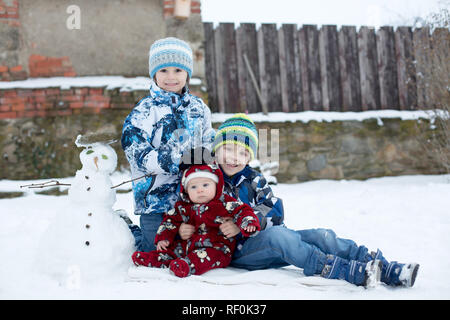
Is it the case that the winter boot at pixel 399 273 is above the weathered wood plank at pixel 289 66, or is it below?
below

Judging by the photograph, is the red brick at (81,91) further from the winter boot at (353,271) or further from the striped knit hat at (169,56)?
the winter boot at (353,271)

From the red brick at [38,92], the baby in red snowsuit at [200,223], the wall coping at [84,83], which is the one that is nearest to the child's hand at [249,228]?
the baby in red snowsuit at [200,223]

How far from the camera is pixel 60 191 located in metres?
4.46

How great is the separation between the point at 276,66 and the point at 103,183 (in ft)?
12.5

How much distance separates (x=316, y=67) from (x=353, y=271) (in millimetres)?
4063

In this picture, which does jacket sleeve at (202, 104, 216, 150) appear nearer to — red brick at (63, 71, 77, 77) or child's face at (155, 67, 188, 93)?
child's face at (155, 67, 188, 93)

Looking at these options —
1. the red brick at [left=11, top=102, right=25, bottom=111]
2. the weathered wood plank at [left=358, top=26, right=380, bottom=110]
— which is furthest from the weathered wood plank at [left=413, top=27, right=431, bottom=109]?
the red brick at [left=11, top=102, right=25, bottom=111]

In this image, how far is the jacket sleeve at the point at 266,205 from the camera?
6.74ft

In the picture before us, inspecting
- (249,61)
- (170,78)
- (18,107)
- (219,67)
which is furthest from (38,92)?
(170,78)

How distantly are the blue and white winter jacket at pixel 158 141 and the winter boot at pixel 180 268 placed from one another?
41cm

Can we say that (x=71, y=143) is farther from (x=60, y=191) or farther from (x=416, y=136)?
(x=416, y=136)

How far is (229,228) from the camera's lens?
1899 mm
